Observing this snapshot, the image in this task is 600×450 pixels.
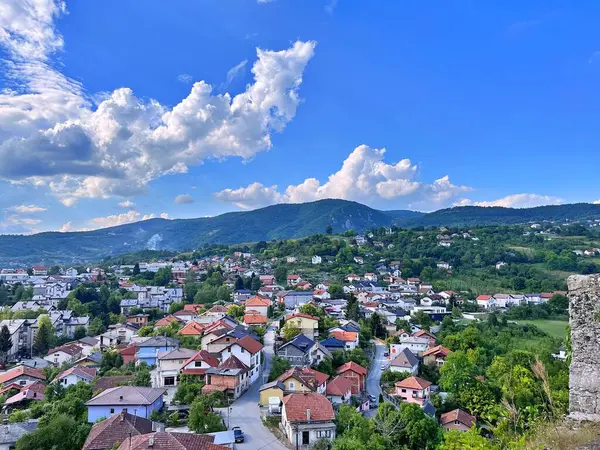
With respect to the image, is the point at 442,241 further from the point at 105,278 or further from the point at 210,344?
the point at 210,344

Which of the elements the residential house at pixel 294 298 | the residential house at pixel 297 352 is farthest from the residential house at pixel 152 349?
the residential house at pixel 294 298

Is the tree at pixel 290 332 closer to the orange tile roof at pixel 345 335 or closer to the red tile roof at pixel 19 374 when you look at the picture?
the orange tile roof at pixel 345 335

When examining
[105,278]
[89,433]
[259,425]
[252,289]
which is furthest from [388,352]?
[105,278]

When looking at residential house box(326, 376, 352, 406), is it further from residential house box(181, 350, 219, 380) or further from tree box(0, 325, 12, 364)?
tree box(0, 325, 12, 364)

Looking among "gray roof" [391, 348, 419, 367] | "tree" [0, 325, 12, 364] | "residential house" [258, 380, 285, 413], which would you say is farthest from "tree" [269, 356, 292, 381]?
"tree" [0, 325, 12, 364]

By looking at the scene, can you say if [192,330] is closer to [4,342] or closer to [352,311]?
[352,311]

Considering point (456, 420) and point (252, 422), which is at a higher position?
point (252, 422)

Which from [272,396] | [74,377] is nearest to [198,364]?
[272,396]
